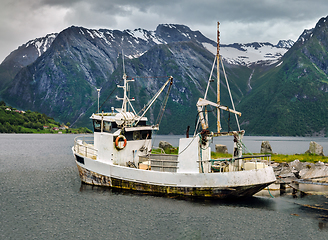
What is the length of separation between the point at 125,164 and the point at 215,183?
909 centimetres

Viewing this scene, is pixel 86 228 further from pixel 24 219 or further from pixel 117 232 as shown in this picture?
pixel 24 219

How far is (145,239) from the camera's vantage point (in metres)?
17.3

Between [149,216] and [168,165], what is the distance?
5288mm

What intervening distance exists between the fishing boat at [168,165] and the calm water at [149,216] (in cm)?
103

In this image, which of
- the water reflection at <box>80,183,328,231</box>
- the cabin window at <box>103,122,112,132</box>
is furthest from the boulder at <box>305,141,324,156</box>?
the cabin window at <box>103,122,112,132</box>

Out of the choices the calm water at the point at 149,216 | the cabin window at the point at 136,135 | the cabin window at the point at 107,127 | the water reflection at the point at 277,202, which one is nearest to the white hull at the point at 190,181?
the water reflection at the point at 277,202

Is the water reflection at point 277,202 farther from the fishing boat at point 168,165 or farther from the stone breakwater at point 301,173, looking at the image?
the stone breakwater at point 301,173

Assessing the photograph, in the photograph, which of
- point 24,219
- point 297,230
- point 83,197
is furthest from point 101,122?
point 297,230

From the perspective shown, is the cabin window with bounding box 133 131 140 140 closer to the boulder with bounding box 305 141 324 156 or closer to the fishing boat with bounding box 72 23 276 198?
the fishing boat with bounding box 72 23 276 198

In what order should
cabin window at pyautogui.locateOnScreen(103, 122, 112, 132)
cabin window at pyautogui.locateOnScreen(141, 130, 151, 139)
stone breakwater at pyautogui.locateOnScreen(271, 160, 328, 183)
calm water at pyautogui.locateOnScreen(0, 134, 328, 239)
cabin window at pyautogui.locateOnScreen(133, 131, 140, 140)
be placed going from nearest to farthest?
calm water at pyautogui.locateOnScreen(0, 134, 328, 239) < cabin window at pyautogui.locateOnScreen(103, 122, 112, 132) < cabin window at pyautogui.locateOnScreen(133, 131, 140, 140) < cabin window at pyautogui.locateOnScreen(141, 130, 151, 139) < stone breakwater at pyautogui.locateOnScreen(271, 160, 328, 183)

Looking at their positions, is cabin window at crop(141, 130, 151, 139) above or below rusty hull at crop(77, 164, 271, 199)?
above

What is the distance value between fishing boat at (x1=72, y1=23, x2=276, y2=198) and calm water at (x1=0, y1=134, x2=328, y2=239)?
1.03 metres

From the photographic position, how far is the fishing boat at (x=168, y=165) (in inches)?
916

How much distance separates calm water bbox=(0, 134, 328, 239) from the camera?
18000 mm
